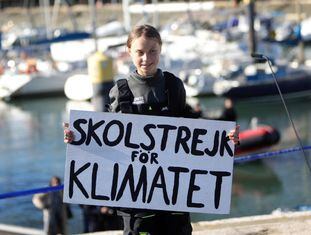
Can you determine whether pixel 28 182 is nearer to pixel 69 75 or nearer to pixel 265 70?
pixel 265 70

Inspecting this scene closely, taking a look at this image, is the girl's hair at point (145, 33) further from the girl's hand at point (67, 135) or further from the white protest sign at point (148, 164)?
the girl's hand at point (67, 135)

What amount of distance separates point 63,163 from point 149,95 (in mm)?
16665

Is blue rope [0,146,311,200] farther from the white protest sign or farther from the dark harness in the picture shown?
the dark harness

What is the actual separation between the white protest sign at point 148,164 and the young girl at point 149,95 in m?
0.08

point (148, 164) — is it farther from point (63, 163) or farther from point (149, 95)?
point (63, 163)

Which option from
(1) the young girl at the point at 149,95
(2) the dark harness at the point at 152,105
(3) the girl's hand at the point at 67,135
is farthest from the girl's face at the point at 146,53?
(3) the girl's hand at the point at 67,135

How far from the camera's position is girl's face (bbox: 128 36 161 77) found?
3.99 metres

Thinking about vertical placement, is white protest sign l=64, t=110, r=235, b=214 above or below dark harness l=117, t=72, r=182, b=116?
below

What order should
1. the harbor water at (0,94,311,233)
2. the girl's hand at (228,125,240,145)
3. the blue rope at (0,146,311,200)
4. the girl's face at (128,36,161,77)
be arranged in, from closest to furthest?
the girl's face at (128,36,161,77)
the girl's hand at (228,125,240,145)
the blue rope at (0,146,311,200)
the harbor water at (0,94,311,233)

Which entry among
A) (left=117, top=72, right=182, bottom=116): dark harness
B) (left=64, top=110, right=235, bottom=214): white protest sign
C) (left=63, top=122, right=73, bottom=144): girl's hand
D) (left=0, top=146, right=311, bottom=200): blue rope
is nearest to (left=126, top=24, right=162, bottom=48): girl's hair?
(left=117, top=72, right=182, bottom=116): dark harness

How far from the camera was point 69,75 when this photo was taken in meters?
35.5

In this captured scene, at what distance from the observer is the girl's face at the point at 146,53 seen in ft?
13.1

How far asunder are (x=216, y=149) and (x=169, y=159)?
24 cm

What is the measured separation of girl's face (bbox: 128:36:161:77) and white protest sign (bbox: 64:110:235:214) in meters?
0.32
